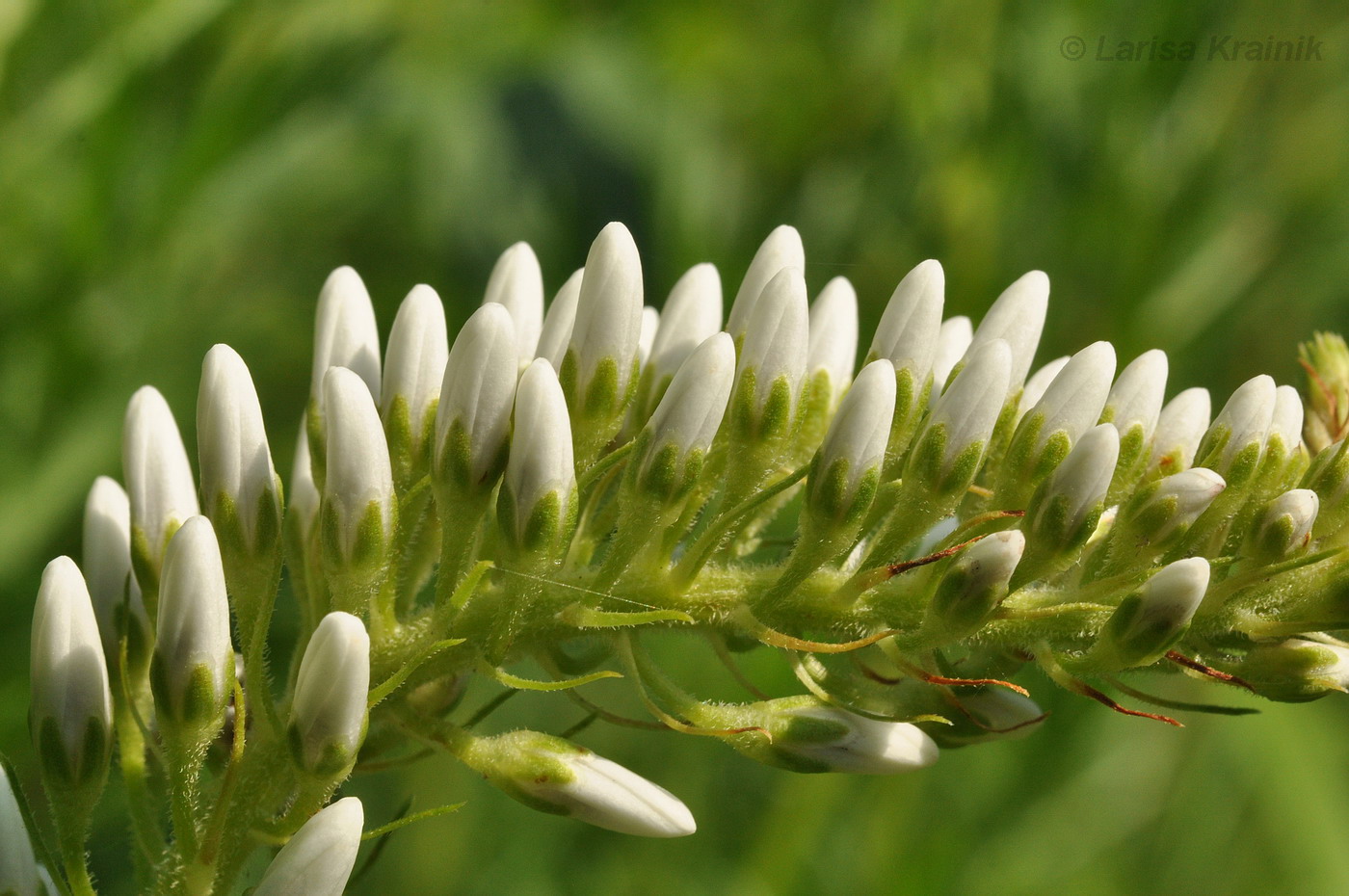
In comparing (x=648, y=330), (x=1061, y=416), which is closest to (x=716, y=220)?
(x=648, y=330)

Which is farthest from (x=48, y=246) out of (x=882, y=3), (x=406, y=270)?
(x=882, y=3)

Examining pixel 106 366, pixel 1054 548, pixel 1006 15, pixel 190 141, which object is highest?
pixel 1006 15

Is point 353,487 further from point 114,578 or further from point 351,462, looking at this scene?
point 114,578

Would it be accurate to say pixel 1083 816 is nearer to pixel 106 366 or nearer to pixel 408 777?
pixel 408 777

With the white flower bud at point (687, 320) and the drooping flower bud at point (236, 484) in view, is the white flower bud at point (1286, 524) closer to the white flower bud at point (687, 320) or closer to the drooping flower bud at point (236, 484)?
the white flower bud at point (687, 320)

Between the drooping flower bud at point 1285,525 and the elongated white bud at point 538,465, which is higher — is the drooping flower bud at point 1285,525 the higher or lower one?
the higher one

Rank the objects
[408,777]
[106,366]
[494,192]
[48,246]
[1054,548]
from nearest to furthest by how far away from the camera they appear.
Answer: [1054,548] → [48,246] → [106,366] → [408,777] → [494,192]

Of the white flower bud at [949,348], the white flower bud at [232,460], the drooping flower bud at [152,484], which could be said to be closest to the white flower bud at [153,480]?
the drooping flower bud at [152,484]
